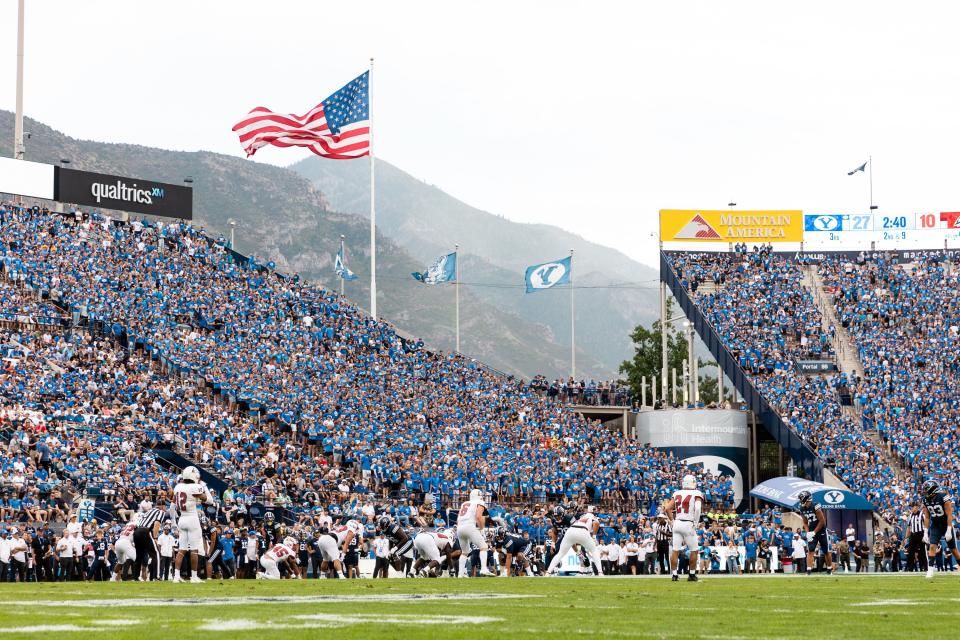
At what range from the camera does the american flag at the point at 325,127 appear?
52.7 m

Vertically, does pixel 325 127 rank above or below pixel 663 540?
above

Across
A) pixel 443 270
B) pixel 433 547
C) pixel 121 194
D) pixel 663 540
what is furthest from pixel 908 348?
pixel 433 547

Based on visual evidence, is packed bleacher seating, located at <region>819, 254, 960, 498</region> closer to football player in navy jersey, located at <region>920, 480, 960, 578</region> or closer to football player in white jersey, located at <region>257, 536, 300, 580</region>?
football player in navy jersey, located at <region>920, 480, 960, 578</region>

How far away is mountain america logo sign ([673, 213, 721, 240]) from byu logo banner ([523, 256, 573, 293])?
5705 mm

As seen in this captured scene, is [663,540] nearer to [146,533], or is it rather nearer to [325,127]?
[146,533]

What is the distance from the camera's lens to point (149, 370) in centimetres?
4369

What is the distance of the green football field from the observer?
10375mm

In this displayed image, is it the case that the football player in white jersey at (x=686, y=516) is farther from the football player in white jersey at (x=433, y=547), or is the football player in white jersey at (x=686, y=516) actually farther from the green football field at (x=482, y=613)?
the football player in white jersey at (x=433, y=547)

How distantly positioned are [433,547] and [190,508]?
5819mm

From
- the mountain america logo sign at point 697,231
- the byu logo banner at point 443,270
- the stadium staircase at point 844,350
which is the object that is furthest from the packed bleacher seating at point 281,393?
the mountain america logo sign at point 697,231

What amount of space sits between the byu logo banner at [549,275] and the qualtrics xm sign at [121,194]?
56.5ft

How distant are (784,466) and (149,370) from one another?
92.8 ft

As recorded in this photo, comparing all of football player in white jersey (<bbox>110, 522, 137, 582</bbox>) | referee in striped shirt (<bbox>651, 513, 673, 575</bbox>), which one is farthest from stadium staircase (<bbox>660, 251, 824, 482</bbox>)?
football player in white jersey (<bbox>110, 522, 137, 582</bbox>)

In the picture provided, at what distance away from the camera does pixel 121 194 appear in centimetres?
5559
